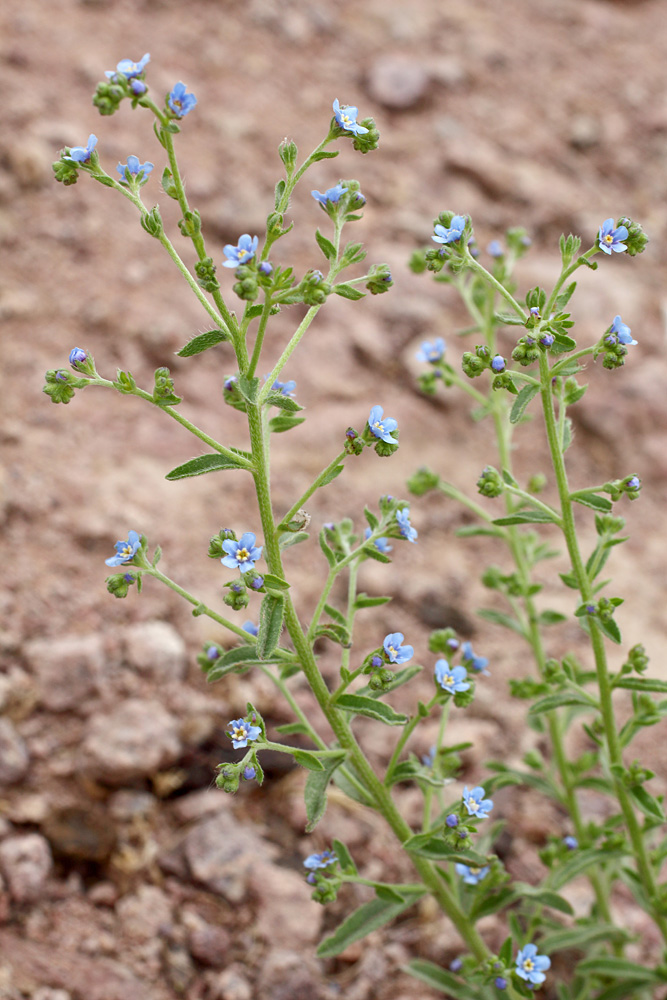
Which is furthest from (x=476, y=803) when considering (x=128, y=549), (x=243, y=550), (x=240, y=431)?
(x=240, y=431)

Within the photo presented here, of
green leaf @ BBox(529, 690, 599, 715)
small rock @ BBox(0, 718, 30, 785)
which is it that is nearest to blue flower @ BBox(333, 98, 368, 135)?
green leaf @ BBox(529, 690, 599, 715)

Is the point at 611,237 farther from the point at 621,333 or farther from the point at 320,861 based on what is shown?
the point at 320,861

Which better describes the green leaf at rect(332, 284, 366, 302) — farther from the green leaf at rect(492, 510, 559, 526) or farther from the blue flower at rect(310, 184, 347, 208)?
the green leaf at rect(492, 510, 559, 526)

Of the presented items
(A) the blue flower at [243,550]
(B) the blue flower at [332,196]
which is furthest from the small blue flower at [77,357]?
(B) the blue flower at [332,196]

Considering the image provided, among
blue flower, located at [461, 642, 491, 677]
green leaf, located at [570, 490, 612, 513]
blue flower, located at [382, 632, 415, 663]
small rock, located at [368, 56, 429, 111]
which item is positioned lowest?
blue flower, located at [382, 632, 415, 663]

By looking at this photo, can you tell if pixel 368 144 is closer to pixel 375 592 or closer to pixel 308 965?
pixel 375 592

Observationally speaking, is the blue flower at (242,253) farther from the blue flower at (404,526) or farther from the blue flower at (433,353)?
the blue flower at (433,353)
